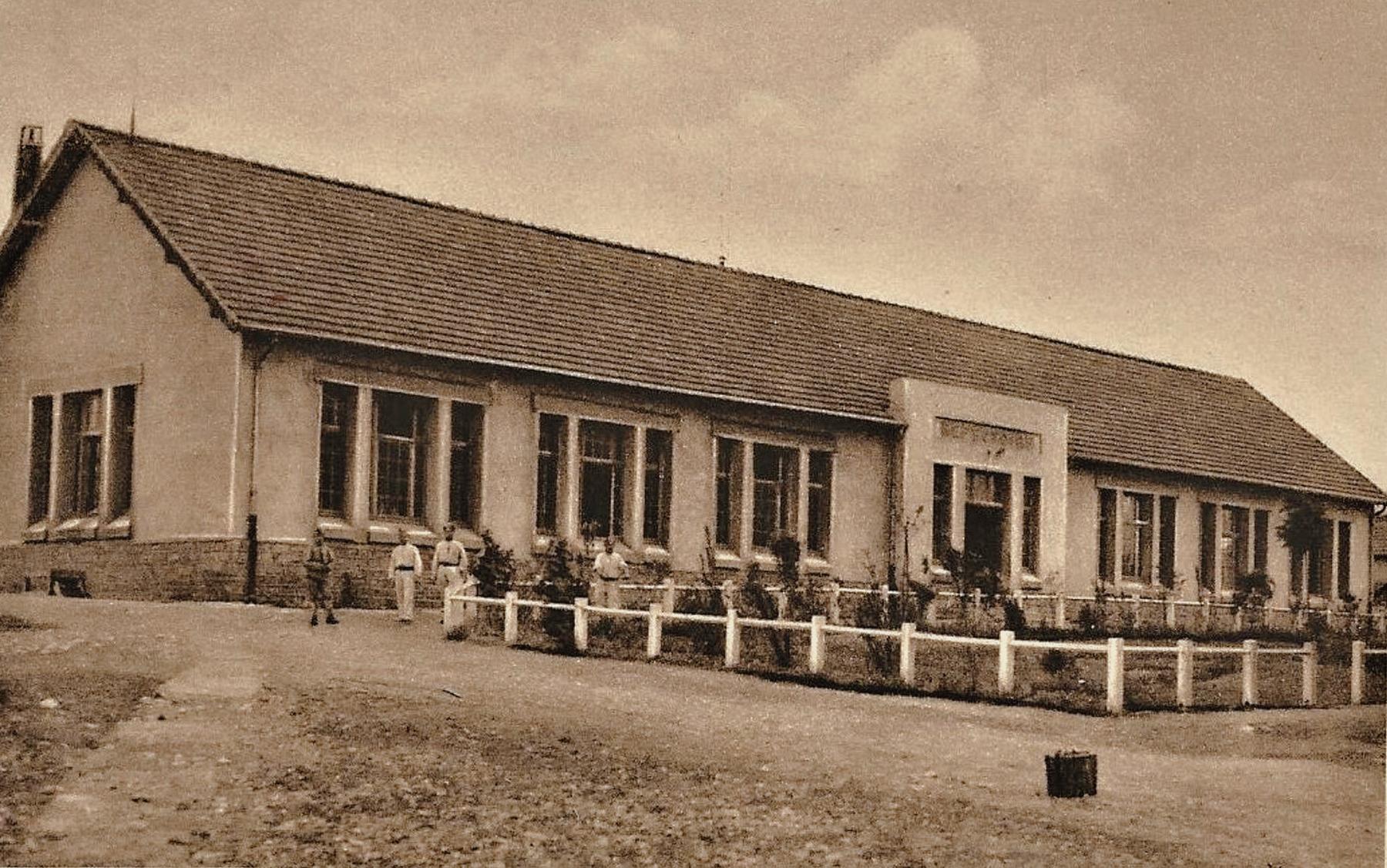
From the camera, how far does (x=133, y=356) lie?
20.7 metres

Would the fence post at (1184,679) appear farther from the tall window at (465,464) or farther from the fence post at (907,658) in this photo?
the tall window at (465,464)

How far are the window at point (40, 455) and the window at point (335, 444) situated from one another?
3163 mm

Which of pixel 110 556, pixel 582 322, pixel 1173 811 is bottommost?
pixel 1173 811

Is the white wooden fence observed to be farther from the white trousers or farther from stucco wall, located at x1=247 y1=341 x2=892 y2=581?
stucco wall, located at x1=247 y1=341 x2=892 y2=581

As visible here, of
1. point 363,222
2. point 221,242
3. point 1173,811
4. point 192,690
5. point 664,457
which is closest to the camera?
point 1173,811

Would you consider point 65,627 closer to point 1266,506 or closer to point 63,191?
point 63,191

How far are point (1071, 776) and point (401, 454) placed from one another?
13189 mm

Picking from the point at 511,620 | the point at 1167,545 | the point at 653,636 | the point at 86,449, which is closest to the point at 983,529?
the point at 1167,545

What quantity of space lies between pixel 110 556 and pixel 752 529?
392 inches

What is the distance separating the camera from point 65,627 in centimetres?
1513

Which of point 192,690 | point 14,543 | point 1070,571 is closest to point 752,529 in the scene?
point 1070,571

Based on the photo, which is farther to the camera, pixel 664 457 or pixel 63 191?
pixel 664 457

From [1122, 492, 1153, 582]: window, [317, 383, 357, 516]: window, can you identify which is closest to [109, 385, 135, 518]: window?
[317, 383, 357, 516]: window

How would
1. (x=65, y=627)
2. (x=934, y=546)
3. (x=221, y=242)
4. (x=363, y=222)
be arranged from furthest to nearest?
(x=934, y=546), (x=363, y=222), (x=221, y=242), (x=65, y=627)
